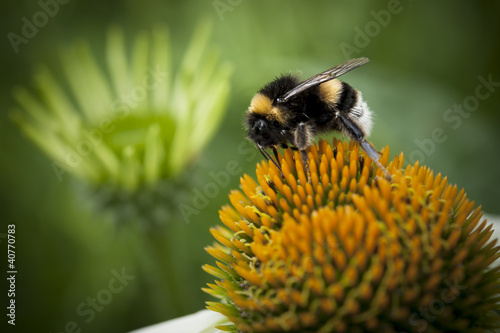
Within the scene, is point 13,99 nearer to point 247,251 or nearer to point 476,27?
point 247,251

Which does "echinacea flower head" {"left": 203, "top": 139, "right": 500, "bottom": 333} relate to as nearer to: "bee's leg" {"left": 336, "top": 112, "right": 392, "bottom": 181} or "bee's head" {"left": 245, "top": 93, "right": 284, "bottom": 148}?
"bee's leg" {"left": 336, "top": 112, "right": 392, "bottom": 181}

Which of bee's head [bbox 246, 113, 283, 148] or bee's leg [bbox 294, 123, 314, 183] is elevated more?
bee's head [bbox 246, 113, 283, 148]

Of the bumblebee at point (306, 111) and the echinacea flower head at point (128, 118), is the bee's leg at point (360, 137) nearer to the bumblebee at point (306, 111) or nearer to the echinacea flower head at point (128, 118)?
the bumblebee at point (306, 111)

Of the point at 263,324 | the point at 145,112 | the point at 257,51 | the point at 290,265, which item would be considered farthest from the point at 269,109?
the point at 257,51

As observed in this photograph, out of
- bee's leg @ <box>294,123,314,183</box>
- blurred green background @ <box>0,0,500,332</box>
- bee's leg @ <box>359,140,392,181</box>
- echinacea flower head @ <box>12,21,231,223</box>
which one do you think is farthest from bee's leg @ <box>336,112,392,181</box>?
echinacea flower head @ <box>12,21,231,223</box>

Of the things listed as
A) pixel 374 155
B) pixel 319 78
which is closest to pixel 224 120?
pixel 319 78

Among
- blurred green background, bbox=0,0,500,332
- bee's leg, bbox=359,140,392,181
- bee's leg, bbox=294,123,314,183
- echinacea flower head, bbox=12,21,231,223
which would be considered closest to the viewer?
bee's leg, bbox=359,140,392,181

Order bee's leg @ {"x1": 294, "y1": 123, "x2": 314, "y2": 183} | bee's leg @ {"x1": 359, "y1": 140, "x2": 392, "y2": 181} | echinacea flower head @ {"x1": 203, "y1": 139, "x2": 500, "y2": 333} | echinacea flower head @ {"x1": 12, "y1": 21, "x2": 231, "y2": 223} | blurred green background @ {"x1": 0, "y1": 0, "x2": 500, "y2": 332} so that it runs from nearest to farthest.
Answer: echinacea flower head @ {"x1": 203, "y1": 139, "x2": 500, "y2": 333} → bee's leg @ {"x1": 359, "y1": 140, "x2": 392, "y2": 181} → bee's leg @ {"x1": 294, "y1": 123, "x2": 314, "y2": 183} → echinacea flower head @ {"x1": 12, "y1": 21, "x2": 231, "y2": 223} → blurred green background @ {"x1": 0, "y1": 0, "x2": 500, "y2": 332}

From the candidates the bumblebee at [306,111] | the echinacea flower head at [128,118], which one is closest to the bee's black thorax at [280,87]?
the bumblebee at [306,111]
